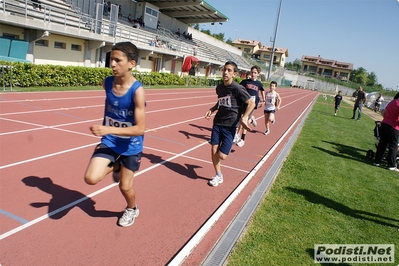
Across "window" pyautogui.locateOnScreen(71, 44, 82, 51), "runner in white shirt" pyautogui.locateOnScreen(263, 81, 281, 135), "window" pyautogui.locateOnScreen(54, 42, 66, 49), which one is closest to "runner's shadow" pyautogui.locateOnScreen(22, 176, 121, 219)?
"runner in white shirt" pyautogui.locateOnScreen(263, 81, 281, 135)

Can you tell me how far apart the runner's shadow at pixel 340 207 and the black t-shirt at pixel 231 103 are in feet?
5.48

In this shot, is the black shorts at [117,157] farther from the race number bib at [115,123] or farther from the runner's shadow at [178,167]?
the runner's shadow at [178,167]

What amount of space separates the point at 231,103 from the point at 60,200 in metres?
3.01

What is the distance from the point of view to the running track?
3225mm

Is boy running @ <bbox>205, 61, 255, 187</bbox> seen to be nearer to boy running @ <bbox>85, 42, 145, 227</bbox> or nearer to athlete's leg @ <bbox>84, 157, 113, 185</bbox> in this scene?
boy running @ <bbox>85, 42, 145, 227</bbox>

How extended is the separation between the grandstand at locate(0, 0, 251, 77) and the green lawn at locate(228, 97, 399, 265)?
15.4 m

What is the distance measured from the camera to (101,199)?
4.39 meters

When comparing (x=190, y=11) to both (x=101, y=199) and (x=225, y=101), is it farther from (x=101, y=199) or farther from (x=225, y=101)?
(x=101, y=199)

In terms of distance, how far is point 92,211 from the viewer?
4020 mm

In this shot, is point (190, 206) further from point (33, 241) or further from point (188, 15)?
point (188, 15)

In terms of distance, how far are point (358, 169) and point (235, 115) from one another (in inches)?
172

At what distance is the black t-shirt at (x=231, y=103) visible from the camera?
17.1ft

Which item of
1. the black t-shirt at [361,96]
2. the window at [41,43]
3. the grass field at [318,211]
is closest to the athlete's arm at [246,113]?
the grass field at [318,211]
